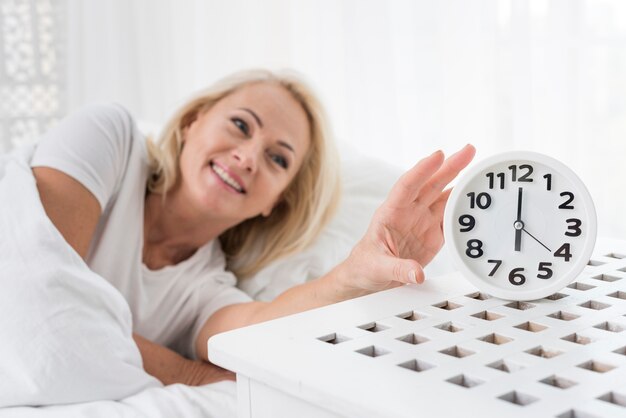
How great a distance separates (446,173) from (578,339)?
1.06ft

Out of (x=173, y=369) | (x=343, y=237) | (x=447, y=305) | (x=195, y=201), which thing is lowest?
(x=173, y=369)

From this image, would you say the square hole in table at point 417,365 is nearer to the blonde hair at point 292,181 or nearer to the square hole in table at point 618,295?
the square hole in table at point 618,295

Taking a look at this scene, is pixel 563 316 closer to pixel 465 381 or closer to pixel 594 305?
pixel 594 305

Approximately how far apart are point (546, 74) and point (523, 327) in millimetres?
1442

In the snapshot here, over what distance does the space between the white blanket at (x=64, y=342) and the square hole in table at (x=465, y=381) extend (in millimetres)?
557

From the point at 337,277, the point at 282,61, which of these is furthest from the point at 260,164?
the point at 282,61

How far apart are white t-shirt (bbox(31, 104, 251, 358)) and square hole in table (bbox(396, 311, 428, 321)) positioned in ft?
2.64

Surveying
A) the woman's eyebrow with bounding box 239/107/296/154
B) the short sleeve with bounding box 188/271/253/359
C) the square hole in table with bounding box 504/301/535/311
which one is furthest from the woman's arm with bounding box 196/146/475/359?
the woman's eyebrow with bounding box 239/107/296/154

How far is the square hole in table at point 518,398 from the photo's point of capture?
624 mm

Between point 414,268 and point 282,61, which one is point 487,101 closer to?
point 282,61

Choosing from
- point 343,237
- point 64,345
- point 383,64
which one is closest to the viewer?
point 64,345

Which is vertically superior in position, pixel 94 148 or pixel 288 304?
pixel 94 148

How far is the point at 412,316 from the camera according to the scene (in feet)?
2.81

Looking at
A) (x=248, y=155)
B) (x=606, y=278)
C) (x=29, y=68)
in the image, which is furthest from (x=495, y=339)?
(x=29, y=68)
